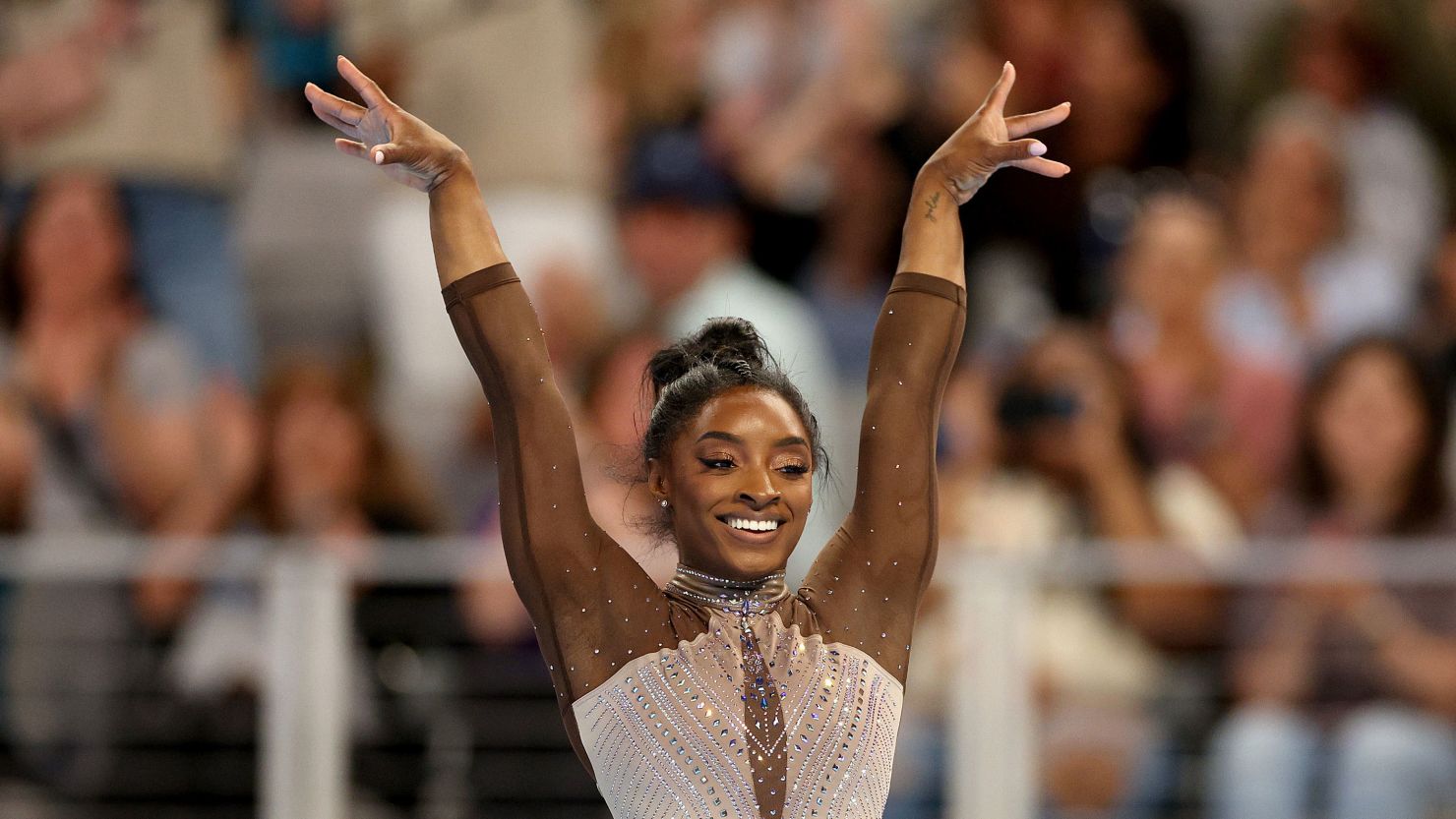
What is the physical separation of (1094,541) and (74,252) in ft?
10.5

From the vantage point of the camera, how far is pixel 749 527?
7.93 ft

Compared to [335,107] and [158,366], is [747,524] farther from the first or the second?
[158,366]

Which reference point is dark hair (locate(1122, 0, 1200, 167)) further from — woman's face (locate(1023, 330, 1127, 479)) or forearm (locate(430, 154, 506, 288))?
forearm (locate(430, 154, 506, 288))

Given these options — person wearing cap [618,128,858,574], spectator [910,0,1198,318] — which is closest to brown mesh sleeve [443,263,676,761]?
person wearing cap [618,128,858,574]

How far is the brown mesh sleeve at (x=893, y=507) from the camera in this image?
99.5 inches

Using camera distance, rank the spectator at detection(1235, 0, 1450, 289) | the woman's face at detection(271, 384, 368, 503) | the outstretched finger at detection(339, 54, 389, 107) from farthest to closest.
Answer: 1. the spectator at detection(1235, 0, 1450, 289)
2. the woman's face at detection(271, 384, 368, 503)
3. the outstretched finger at detection(339, 54, 389, 107)

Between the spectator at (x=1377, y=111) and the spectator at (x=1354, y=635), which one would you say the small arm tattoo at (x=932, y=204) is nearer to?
the spectator at (x=1354, y=635)

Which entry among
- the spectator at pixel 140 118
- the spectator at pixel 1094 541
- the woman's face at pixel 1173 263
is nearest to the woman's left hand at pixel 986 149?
the spectator at pixel 1094 541

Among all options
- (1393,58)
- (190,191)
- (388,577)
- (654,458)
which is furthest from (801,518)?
(1393,58)

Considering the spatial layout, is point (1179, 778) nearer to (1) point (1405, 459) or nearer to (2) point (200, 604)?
(1) point (1405, 459)

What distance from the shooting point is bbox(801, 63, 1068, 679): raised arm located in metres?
2.53

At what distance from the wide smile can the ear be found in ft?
0.43

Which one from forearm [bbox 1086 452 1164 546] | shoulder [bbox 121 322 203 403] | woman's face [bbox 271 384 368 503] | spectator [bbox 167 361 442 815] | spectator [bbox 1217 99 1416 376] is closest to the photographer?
spectator [bbox 167 361 442 815]

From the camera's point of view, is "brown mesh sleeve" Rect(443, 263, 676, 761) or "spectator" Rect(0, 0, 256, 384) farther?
"spectator" Rect(0, 0, 256, 384)
